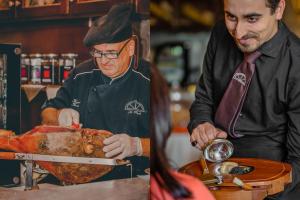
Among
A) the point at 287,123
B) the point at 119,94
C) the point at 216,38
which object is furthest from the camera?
the point at 216,38

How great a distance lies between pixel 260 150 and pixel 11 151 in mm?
804

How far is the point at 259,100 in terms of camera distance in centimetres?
161

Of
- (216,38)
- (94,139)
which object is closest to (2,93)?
(94,139)

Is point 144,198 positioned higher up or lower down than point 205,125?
lower down

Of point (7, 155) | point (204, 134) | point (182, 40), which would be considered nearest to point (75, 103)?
point (7, 155)

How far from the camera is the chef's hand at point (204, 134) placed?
156cm

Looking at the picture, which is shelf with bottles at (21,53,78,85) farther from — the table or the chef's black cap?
the table

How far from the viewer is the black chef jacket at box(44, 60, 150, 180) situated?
4.01 feet

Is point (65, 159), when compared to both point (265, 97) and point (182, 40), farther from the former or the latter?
point (182, 40)

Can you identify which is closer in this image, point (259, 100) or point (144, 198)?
point (144, 198)

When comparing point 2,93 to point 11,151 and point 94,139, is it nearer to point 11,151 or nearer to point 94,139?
point 11,151

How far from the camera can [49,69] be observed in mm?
1271

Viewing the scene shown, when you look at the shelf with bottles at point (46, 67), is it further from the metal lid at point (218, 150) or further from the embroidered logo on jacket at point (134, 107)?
the metal lid at point (218, 150)

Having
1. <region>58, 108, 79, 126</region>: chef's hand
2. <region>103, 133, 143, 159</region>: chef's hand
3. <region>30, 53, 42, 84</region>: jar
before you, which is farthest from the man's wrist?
<region>30, 53, 42, 84</region>: jar
